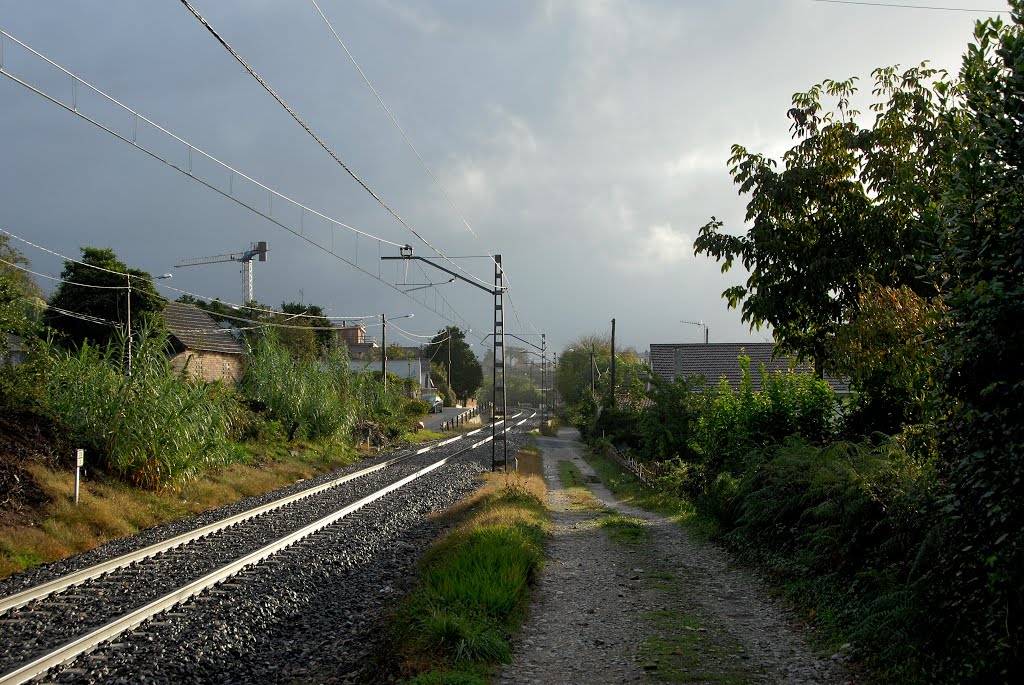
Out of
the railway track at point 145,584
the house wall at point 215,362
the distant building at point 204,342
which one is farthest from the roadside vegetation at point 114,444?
the distant building at point 204,342

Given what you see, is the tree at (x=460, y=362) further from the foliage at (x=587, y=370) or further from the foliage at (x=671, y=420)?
the foliage at (x=671, y=420)

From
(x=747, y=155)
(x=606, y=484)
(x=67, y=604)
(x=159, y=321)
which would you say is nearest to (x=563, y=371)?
(x=159, y=321)

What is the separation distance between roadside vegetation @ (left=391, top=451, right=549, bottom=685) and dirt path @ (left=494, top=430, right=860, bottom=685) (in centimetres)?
25

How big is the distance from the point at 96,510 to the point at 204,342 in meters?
39.7

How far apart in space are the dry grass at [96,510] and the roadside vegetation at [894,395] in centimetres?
1057

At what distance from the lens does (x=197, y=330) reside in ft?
179

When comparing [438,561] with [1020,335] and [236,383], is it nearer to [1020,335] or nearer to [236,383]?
[1020,335]

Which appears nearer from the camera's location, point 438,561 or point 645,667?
point 645,667

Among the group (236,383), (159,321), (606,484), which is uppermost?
(159,321)

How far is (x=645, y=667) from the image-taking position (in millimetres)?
7066

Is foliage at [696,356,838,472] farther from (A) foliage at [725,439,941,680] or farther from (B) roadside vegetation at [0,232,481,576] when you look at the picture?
(B) roadside vegetation at [0,232,481,576]

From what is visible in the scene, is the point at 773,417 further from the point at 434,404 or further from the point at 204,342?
the point at 434,404

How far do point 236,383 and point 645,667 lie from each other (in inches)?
1198

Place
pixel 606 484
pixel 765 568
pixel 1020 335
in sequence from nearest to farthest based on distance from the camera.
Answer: pixel 1020 335, pixel 765 568, pixel 606 484
